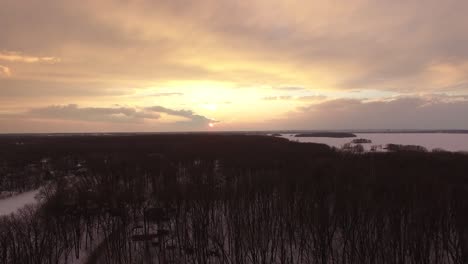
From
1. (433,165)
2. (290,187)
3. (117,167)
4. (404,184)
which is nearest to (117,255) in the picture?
(290,187)

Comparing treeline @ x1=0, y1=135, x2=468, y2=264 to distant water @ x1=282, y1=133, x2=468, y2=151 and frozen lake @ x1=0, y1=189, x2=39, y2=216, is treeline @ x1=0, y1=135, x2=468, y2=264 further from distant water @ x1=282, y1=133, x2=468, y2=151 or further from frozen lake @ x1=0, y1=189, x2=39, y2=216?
distant water @ x1=282, y1=133, x2=468, y2=151

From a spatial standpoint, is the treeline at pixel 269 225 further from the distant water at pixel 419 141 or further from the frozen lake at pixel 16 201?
the distant water at pixel 419 141

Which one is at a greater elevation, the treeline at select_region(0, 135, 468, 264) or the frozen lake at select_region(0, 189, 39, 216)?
the treeline at select_region(0, 135, 468, 264)

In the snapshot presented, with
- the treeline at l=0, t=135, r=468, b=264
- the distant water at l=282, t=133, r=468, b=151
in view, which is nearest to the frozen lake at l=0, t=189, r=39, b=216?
the treeline at l=0, t=135, r=468, b=264

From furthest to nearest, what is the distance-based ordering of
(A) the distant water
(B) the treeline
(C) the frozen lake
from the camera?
(A) the distant water
(C) the frozen lake
(B) the treeline

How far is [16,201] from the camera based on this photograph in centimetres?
2636

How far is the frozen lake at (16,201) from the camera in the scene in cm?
2328

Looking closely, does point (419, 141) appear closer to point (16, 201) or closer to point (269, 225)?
point (269, 225)

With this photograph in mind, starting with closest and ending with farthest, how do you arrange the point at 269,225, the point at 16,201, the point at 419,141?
→ the point at 269,225 → the point at 16,201 → the point at 419,141

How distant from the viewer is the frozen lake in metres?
23.3

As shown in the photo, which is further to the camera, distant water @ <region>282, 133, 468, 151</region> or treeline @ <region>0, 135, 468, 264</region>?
distant water @ <region>282, 133, 468, 151</region>

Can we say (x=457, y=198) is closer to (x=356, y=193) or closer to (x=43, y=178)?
(x=356, y=193)

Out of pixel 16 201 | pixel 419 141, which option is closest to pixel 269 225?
pixel 16 201

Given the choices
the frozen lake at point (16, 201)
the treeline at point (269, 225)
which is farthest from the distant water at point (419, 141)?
the frozen lake at point (16, 201)
